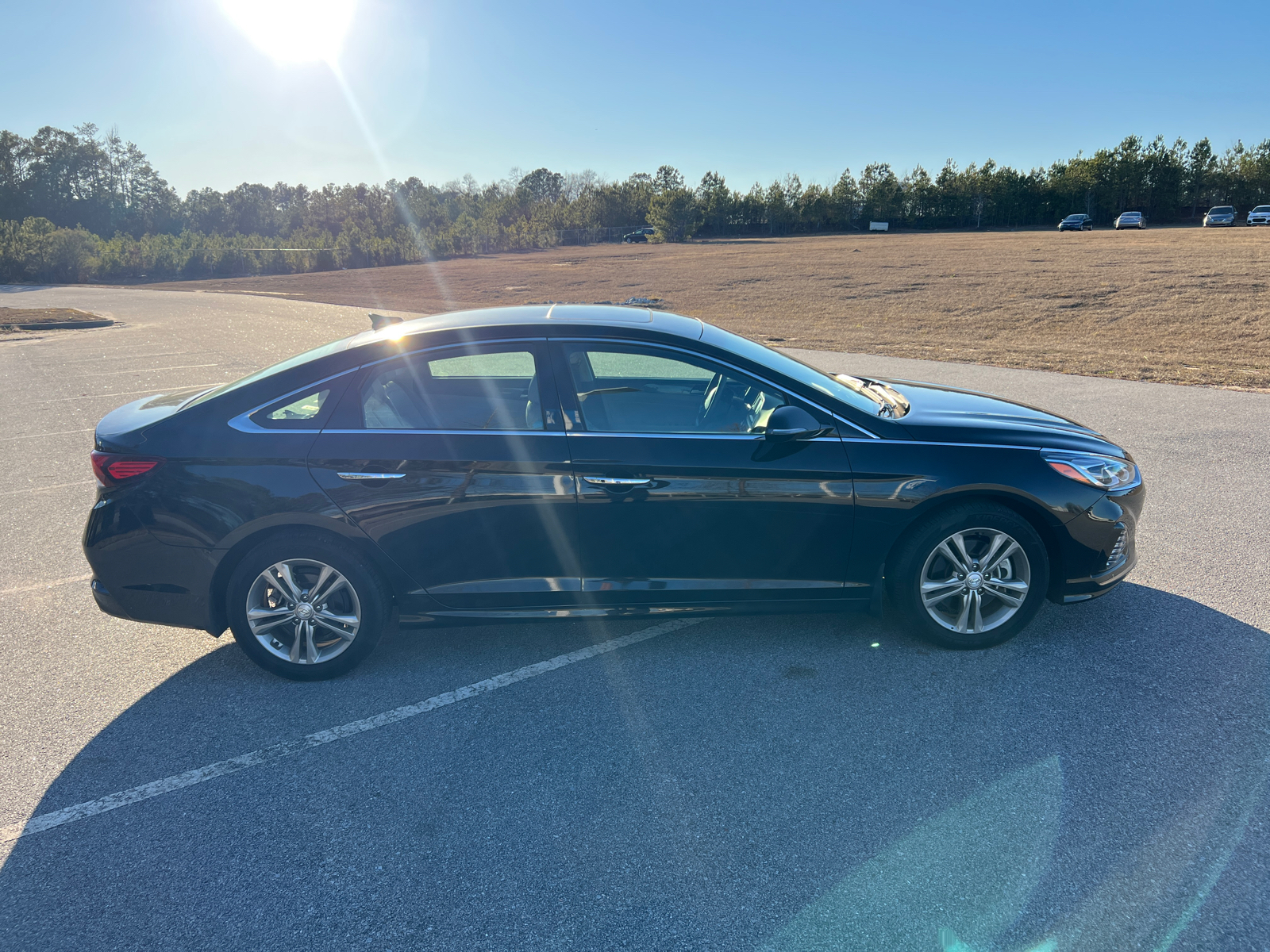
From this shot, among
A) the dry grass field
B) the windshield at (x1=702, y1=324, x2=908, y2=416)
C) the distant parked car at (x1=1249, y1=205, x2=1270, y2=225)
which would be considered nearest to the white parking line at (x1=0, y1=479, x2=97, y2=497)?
the windshield at (x1=702, y1=324, x2=908, y2=416)

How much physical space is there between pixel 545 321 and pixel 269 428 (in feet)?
4.49

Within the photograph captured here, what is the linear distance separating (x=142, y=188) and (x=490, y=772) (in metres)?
126

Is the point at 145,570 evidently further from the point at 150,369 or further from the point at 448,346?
the point at 150,369

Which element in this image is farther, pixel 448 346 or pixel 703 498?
pixel 448 346

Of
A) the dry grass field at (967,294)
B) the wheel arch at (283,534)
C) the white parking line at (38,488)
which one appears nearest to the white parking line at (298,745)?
the wheel arch at (283,534)

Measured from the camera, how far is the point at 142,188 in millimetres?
103875

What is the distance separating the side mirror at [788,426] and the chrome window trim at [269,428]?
6.42 feet

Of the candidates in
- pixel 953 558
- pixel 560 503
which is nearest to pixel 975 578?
pixel 953 558

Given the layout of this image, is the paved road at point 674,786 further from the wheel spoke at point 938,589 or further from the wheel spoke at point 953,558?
the wheel spoke at point 953,558

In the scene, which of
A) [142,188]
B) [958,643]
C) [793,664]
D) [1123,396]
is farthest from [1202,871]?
[142,188]

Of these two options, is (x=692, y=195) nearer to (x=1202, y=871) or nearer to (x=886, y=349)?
(x=886, y=349)

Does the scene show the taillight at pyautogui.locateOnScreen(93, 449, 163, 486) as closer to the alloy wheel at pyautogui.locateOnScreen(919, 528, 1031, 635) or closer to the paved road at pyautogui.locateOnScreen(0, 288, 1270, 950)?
the paved road at pyautogui.locateOnScreen(0, 288, 1270, 950)

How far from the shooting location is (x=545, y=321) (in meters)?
3.83

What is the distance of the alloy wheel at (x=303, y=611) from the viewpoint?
11.9 ft
